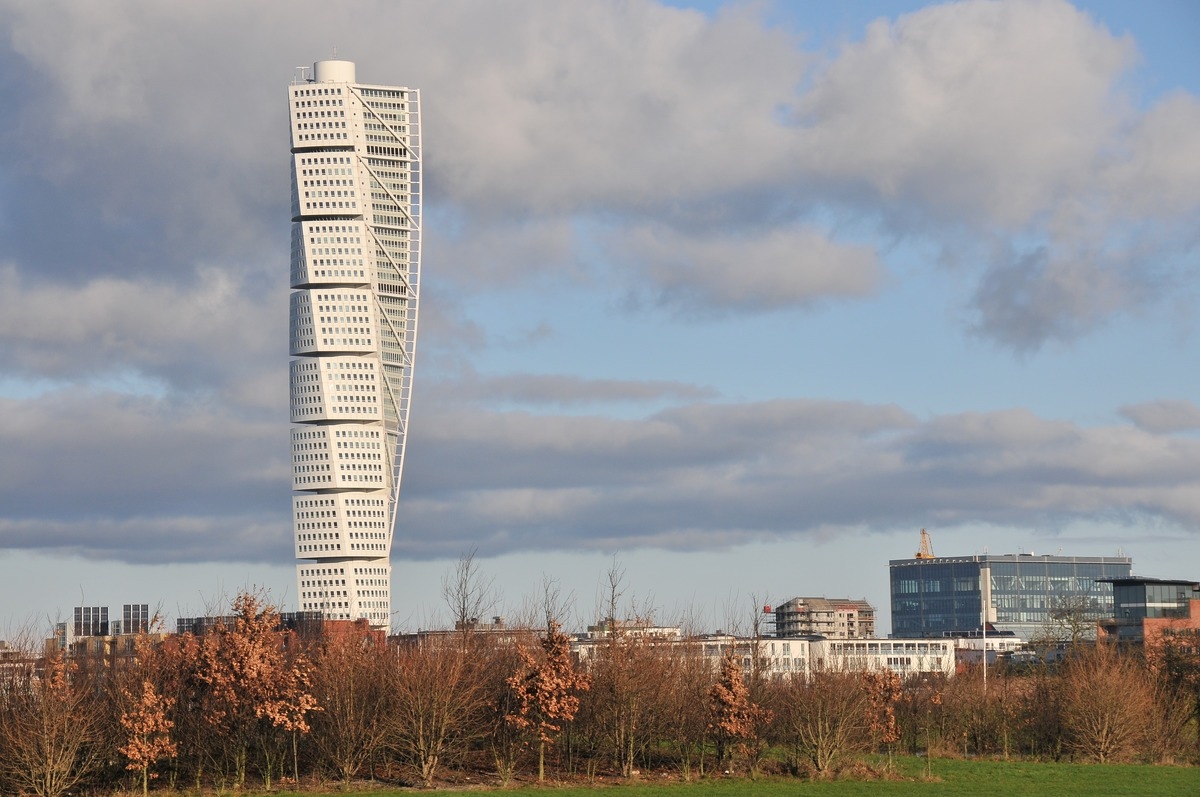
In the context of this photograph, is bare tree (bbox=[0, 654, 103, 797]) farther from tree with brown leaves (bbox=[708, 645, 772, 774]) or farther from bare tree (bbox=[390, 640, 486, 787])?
tree with brown leaves (bbox=[708, 645, 772, 774])

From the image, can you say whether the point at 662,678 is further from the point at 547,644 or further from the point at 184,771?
the point at 184,771

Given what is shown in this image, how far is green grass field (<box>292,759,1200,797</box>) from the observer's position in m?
61.1

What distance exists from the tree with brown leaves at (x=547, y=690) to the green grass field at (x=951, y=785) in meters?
2.76

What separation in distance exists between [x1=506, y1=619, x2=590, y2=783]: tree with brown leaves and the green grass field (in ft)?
9.07

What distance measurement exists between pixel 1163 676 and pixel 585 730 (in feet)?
140

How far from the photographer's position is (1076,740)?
276 ft

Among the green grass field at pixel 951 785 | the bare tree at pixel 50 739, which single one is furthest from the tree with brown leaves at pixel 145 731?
the green grass field at pixel 951 785

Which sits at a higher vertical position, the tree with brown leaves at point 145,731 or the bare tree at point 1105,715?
the tree with brown leaves at point 145,731

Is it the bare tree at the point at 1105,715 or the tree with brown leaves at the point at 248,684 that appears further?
the bare tree at the point at 1105,715

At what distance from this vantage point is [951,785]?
65375 mm

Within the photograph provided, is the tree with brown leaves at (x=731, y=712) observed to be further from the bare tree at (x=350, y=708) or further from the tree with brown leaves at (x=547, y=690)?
the bare tree at (x=350, y=708)

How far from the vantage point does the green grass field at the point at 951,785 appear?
61094 mm

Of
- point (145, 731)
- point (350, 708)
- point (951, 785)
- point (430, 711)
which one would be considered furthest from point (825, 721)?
point (145, 731)

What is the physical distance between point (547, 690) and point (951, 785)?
16786mm
